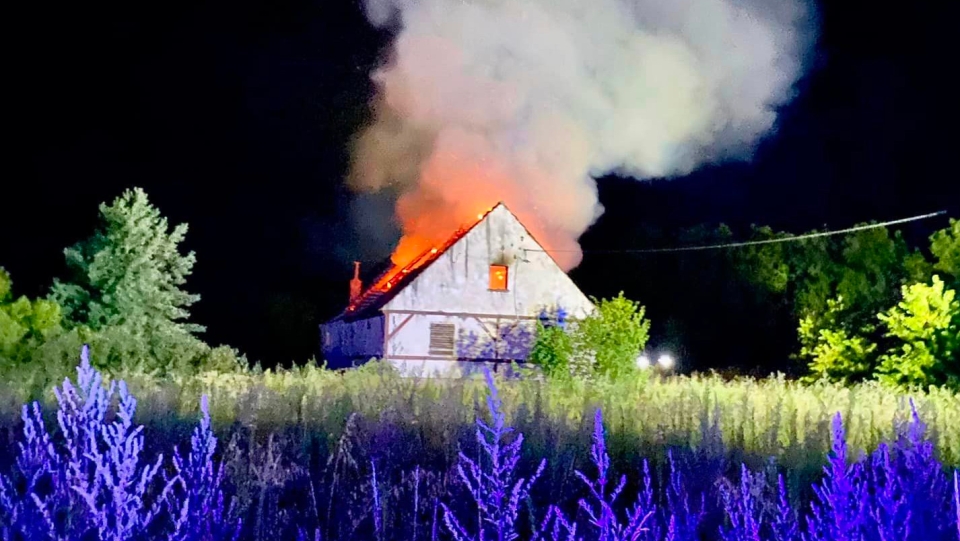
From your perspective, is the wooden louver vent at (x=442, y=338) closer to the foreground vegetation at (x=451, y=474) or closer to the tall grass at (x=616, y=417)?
the tall grass at (x=616, y=417)

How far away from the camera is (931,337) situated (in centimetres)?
1870

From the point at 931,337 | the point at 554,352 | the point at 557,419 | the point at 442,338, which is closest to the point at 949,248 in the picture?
the point at 931,337

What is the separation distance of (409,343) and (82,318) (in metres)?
10.2

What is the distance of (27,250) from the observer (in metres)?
35.5

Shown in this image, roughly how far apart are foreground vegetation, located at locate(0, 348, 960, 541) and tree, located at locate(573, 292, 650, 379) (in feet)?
35.6

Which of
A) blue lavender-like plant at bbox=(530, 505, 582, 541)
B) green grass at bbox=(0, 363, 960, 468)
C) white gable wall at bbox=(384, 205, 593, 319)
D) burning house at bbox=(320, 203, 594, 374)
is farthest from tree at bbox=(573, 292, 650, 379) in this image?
blue lavender-like plant at bbox=(530, 505, 582, 541)

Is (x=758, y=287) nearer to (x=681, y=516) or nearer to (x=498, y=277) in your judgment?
(x=498, y=277)

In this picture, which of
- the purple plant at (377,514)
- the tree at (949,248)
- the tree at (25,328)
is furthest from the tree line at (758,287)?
the purple plant at (377,514)

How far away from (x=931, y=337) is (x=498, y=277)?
46.7 ft

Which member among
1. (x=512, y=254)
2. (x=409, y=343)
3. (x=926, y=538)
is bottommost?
(x=926, y=538)

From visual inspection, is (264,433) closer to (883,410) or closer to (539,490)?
(539,490)

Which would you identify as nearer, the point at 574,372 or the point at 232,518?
the point at 232,518

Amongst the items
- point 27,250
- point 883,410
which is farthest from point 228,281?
point 883,410

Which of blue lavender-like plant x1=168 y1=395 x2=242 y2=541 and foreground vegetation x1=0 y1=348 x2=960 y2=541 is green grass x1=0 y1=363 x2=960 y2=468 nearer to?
foreground vegetation x1=0 y1=348 x2=960 y2=541
